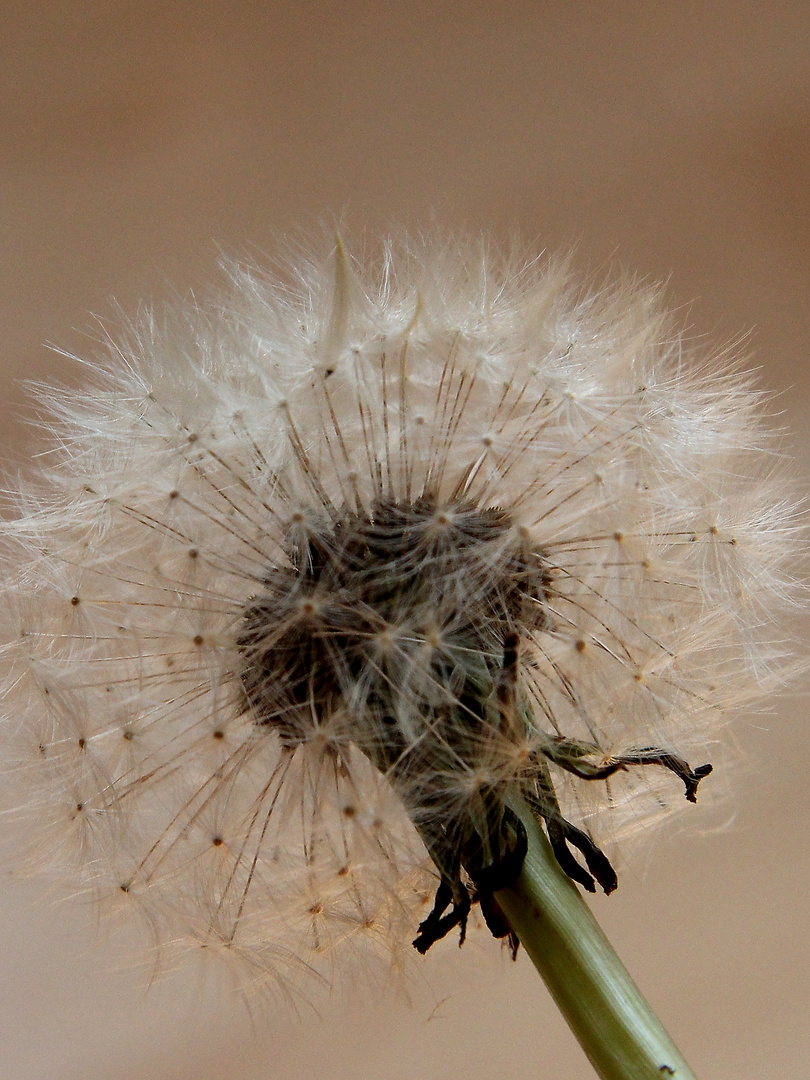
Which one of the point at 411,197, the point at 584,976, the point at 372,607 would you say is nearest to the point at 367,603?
the point at 372,607

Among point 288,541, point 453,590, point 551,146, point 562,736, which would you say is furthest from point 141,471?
point 551,146

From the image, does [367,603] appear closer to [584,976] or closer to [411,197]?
[584,976]

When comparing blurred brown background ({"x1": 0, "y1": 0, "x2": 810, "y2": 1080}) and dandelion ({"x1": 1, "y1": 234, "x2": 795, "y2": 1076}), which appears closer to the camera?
dandelion ({"x1": 1, "y1": 234, "x2": 795, "y2": 1076})

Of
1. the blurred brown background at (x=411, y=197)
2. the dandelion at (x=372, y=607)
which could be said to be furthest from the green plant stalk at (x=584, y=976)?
the blurred brown background at (x=411, y=197)

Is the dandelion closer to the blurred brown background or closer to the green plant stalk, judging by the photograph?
the green plant stalk

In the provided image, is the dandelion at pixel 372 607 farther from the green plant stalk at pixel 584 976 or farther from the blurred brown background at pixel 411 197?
the blurred brown background at pixel 411 197

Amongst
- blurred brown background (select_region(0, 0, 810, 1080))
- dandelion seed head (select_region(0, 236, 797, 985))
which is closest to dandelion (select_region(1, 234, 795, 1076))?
dandelion seed head (select_region(0, 236, 797, 985))

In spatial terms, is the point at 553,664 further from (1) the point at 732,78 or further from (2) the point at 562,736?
(1) the point at 732,78
